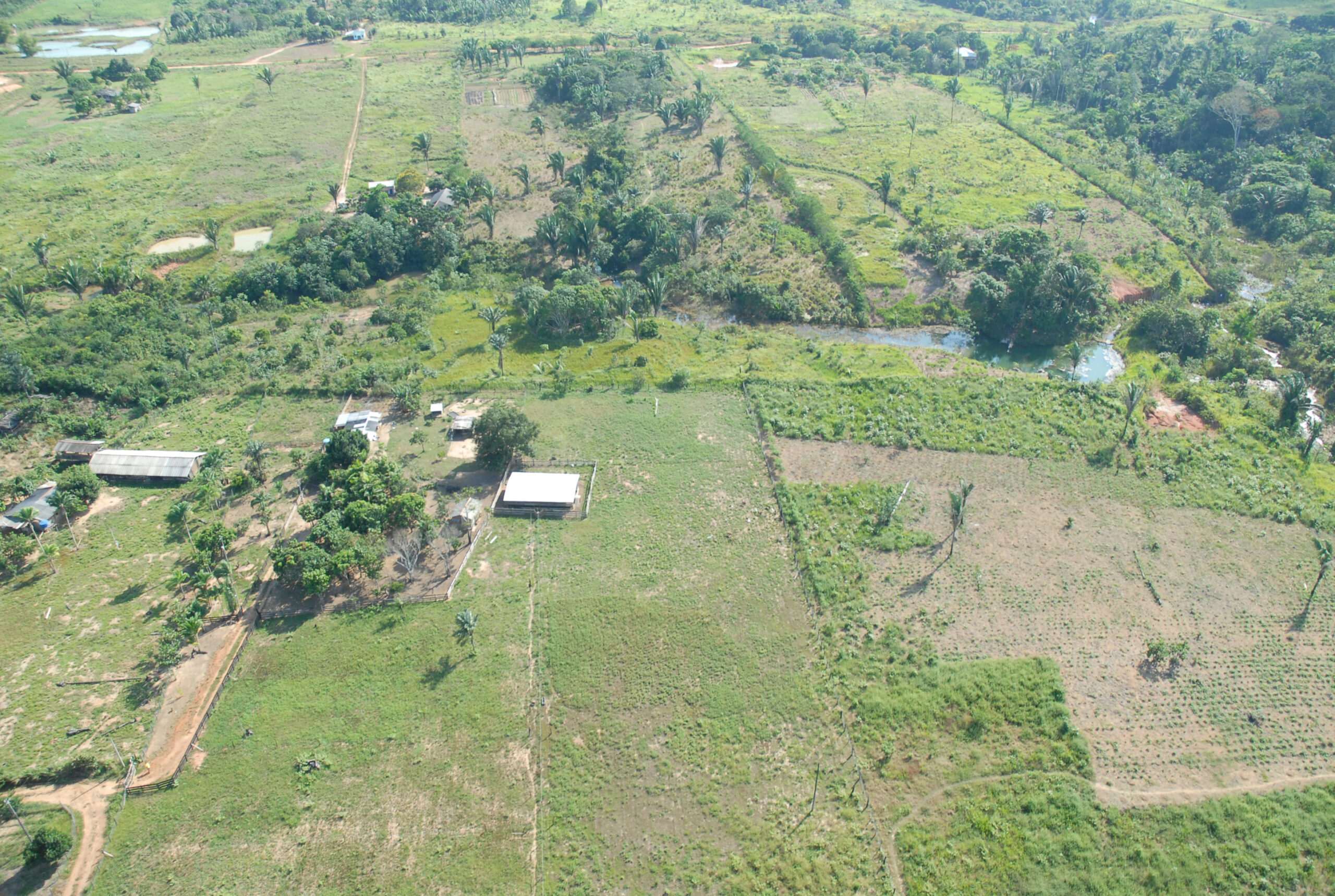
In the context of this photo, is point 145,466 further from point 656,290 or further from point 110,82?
point 110,82

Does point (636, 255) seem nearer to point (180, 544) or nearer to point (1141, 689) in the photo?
point (180, 544)

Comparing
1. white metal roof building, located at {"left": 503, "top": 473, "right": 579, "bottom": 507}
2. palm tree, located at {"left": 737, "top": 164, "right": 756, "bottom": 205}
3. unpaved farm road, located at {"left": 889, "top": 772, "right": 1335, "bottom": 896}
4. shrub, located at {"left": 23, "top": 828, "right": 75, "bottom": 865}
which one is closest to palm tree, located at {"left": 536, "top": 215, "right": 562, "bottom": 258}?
palm tree, located at {"left": 737, "top": 164, "right": 756, "bottom": 205}

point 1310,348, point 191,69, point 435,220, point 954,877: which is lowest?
point 954,877

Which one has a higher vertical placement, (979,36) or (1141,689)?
(979,36)

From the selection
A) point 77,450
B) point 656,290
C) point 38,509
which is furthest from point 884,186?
point 38,509

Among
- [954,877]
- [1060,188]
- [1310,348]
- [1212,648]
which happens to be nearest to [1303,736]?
[1212,648]

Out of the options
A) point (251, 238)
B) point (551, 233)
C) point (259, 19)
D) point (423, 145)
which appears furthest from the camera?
point (259, 19)

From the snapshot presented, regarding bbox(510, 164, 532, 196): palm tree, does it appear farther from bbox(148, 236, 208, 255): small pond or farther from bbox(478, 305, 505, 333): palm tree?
bbox(148, 236, 208, 255): small pond
